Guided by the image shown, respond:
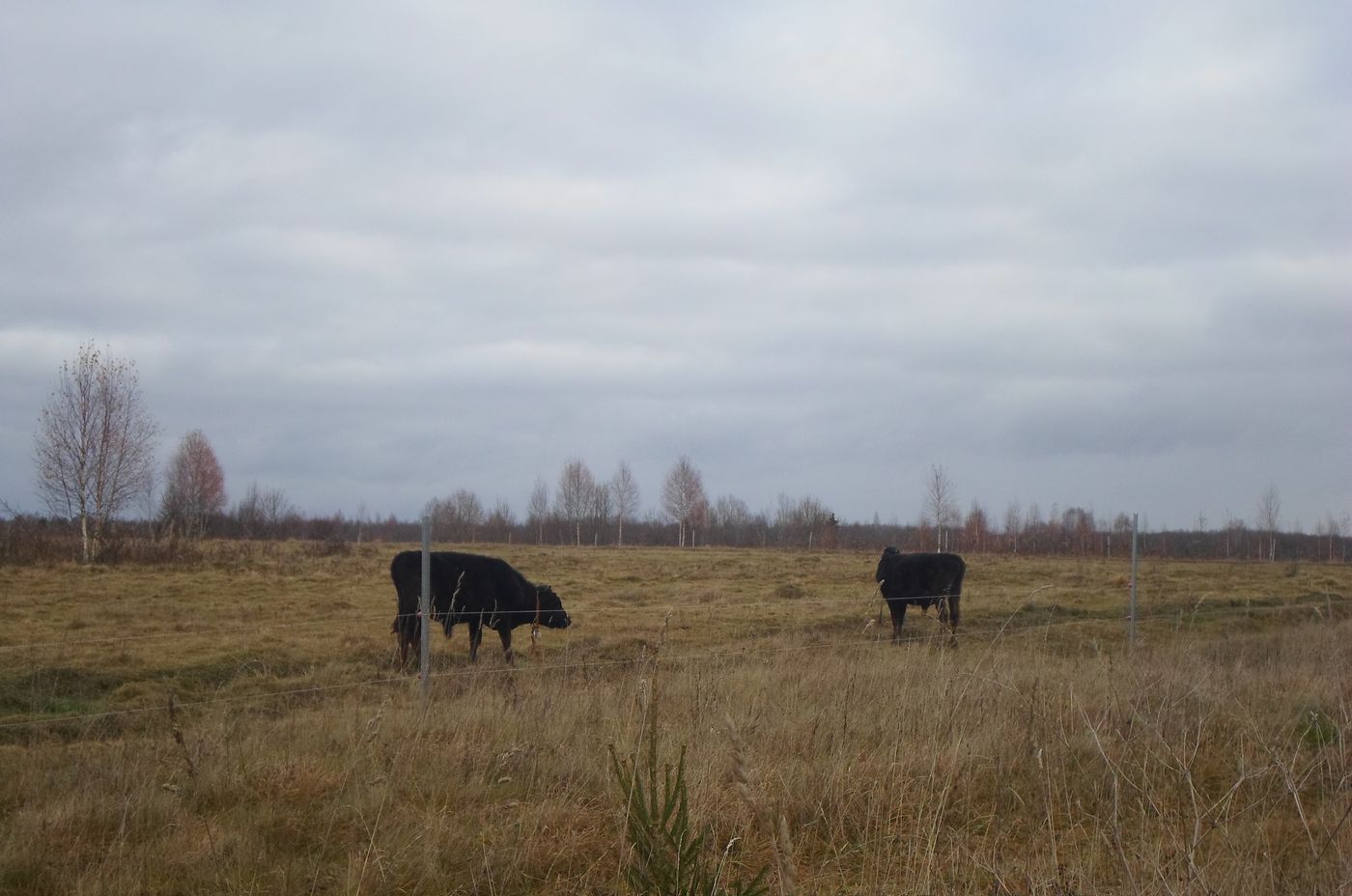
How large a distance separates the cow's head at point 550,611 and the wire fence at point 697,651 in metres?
0.55

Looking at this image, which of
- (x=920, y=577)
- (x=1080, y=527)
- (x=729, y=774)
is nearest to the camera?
(x=729, y=774)

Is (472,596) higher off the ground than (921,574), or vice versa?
(921,574)

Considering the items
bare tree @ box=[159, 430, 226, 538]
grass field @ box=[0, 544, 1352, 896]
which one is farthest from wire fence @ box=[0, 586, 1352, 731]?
bare tree @ box=[159, 430, 226, 538]

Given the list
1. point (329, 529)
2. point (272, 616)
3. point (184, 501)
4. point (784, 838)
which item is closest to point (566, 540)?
point (329, 529)

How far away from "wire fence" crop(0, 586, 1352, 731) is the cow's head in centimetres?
55

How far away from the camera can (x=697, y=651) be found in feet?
38.2

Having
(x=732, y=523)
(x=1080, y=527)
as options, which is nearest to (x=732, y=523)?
(x=732, y=523)

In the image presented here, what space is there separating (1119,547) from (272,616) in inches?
957

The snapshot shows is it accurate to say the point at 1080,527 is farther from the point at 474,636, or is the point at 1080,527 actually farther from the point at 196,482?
the point at 196,482

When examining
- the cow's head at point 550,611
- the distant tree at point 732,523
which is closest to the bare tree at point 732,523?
the distant tree at point 732,523

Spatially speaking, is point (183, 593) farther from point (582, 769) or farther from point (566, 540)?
point (566, 540)

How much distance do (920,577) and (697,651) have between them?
573cm

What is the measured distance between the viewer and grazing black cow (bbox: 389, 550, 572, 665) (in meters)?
12.1

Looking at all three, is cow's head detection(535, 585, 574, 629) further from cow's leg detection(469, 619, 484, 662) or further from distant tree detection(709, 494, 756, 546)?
distant tree detection(709, 494, 756, 546)
